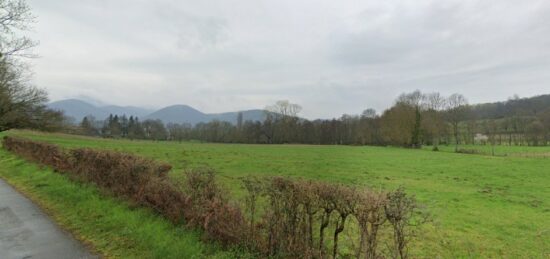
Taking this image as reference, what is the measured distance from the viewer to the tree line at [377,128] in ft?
266

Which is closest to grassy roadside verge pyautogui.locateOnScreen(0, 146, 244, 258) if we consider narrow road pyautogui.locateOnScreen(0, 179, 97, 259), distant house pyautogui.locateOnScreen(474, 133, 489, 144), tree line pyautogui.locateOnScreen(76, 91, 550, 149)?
narrow road pyautogui.locateOnScreen(0, 179, 97, 259)

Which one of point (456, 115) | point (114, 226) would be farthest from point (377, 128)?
point (114, 226)

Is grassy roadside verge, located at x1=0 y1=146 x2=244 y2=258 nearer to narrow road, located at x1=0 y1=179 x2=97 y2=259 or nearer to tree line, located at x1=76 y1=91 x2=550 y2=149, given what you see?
narrow road, located at x1=0 y1=179 x2=97 y2=259

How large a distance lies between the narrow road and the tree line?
77125 mm

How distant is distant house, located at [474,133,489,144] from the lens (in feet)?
324

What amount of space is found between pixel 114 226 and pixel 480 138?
4511 inches

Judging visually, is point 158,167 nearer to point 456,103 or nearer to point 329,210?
point 329,210

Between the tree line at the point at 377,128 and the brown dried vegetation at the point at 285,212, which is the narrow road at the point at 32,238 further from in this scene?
the tree line at the point at 377,128

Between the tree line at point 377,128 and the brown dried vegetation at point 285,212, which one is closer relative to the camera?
the brown dried vegetation at point 285,212

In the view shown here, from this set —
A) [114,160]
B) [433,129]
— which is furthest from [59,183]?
[433,129]

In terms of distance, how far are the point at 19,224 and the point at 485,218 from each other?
14.4 meters

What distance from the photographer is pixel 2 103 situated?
31.2m

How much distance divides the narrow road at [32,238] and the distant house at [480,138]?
109328 mm

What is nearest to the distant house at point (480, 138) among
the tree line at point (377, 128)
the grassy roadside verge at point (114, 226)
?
the tree line at point (377, 128)
